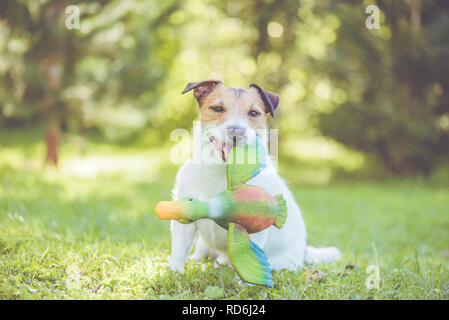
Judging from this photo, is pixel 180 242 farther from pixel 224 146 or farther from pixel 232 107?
pixel 232 107

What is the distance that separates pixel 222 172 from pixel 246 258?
627 mm

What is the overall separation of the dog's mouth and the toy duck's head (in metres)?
0.39

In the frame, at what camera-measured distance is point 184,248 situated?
2695mm

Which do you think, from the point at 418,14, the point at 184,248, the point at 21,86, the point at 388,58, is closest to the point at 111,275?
the point at 184,248

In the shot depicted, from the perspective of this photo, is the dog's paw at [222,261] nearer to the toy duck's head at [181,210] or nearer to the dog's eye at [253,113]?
the toy duck's head at [181,210]

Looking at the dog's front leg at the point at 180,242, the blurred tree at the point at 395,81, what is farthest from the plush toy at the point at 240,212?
the blurred tree at the point at 395,81

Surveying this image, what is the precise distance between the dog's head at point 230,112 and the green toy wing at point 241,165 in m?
0.09

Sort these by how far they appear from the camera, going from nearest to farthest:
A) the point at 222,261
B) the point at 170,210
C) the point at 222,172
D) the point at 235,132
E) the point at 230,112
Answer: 1. the point at 170,210
2. the point at 235,132
3. the point at 222,172
4. the point at 230,112
5. the point at 222,261

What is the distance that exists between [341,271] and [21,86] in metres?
6.39

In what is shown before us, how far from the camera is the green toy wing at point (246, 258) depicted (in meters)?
2.19

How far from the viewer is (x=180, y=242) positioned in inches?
105

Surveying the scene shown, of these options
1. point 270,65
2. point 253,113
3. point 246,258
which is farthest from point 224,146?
point 270,65

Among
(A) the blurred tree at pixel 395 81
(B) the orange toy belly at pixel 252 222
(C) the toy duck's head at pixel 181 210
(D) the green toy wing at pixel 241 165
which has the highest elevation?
(A) the blurred tree at pixel 395 81

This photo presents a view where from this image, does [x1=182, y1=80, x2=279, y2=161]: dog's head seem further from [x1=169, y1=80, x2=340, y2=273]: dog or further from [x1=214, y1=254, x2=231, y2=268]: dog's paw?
[x1=214, y1=254, x2=231, y2=268]: dog's paw
